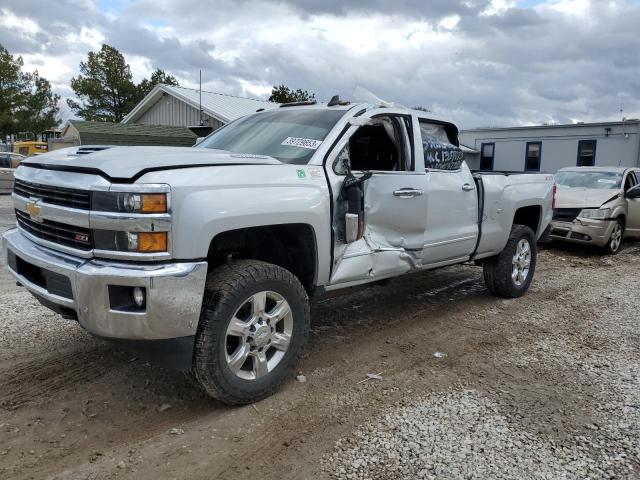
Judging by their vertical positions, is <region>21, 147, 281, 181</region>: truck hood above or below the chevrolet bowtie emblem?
above

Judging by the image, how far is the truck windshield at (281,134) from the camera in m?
4.01

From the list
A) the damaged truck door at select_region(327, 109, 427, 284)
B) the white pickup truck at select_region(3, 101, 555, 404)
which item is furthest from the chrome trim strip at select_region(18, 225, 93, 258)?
the damaged truck door at select_region(327, 109, 427, 284)

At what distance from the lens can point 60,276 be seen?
3055 mm

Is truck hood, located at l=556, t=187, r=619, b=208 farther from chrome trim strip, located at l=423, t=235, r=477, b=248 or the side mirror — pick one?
chrome trim strip, located at l=423, t=235, r=477, b=248

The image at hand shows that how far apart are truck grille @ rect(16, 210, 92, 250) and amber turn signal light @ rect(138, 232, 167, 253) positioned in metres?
0.33

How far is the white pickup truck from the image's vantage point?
290 cm

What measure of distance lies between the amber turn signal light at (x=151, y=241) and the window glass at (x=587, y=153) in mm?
22841

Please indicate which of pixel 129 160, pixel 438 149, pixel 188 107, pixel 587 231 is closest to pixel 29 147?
pixel 188 107

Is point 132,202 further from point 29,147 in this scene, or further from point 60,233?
point 29,147

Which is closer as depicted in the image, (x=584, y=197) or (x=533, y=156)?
(x=584, y=197)

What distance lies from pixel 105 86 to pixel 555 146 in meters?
33.2

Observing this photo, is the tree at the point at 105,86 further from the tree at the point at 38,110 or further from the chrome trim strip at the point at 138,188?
the chrome trim strip at the point at 138,188

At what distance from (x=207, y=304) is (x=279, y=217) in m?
0.71

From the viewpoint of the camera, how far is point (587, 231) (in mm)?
9695
